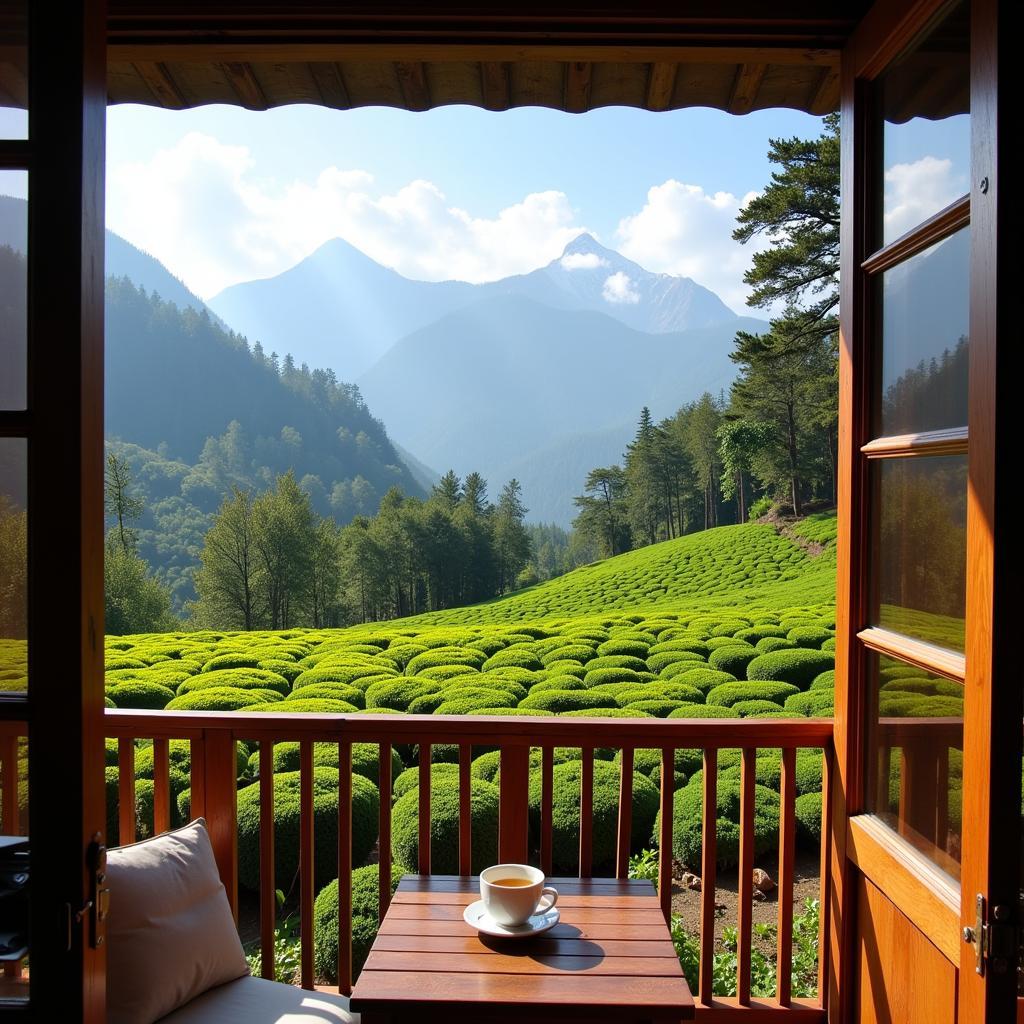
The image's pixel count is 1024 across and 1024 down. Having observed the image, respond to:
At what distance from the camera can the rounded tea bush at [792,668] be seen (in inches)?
327

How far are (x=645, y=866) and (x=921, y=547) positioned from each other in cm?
345

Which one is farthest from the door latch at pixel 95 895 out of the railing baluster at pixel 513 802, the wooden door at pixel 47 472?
the railing baluster at pixel 513 802

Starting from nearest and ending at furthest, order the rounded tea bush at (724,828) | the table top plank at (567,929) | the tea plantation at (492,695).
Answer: the table top plank at (567,929) → the tea plantation at (492,695) → the rounded tea bush at (724,828)

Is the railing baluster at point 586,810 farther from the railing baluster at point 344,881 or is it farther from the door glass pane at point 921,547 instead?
the door glass pane at point 921,547

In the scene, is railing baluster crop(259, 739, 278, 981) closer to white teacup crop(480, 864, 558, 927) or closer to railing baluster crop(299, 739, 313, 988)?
railing baluster crop(299, 739, 313, 988)

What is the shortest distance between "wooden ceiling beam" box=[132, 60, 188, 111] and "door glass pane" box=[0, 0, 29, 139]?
2.57 feet

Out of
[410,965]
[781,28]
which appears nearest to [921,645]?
[410,965]

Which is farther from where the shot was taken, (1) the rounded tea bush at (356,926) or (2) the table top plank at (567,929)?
(1) the rounded tea bush at (356,926)

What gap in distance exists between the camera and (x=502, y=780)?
200cm

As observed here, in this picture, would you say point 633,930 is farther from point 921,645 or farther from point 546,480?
point 546,480

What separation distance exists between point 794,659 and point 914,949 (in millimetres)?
7300

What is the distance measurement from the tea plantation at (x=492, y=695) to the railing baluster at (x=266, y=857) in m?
0.94

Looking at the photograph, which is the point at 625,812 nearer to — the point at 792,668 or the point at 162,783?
the point at 162,783

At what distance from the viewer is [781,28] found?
1773 millimetres
